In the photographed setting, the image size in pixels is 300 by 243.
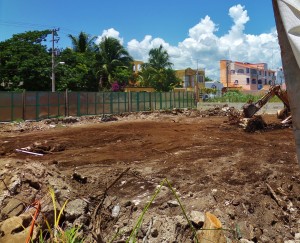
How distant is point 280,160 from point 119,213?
5.15 meters

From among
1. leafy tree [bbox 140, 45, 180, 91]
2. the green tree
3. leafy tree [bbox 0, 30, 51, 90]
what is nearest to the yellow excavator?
leafy tree [bbox 0, 30, 51, 90]

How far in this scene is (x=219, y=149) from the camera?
11.1m

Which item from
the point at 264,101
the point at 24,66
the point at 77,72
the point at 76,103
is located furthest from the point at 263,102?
the point at 77,72

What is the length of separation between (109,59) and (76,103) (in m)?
18.7

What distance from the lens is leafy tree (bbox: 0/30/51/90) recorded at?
36125mm

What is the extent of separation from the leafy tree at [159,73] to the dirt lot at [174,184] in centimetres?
4050

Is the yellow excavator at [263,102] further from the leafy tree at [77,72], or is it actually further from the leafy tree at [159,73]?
the leafy tree at [159,73]

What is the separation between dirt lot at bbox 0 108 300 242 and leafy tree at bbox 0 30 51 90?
25512 mm

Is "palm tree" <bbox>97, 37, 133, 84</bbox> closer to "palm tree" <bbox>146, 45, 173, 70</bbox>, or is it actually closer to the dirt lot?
"palm tree" <bbox>146, 45, 173, 70</bbox>

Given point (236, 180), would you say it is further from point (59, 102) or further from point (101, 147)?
point (59, 102)

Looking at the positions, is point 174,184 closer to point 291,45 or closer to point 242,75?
point 291,45

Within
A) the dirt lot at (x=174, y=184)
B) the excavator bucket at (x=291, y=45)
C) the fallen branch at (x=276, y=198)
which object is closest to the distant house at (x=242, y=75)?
the dirt lot at (x=174, y=184)

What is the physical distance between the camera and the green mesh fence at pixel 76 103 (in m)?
23.9

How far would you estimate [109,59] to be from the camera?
1800 inches
